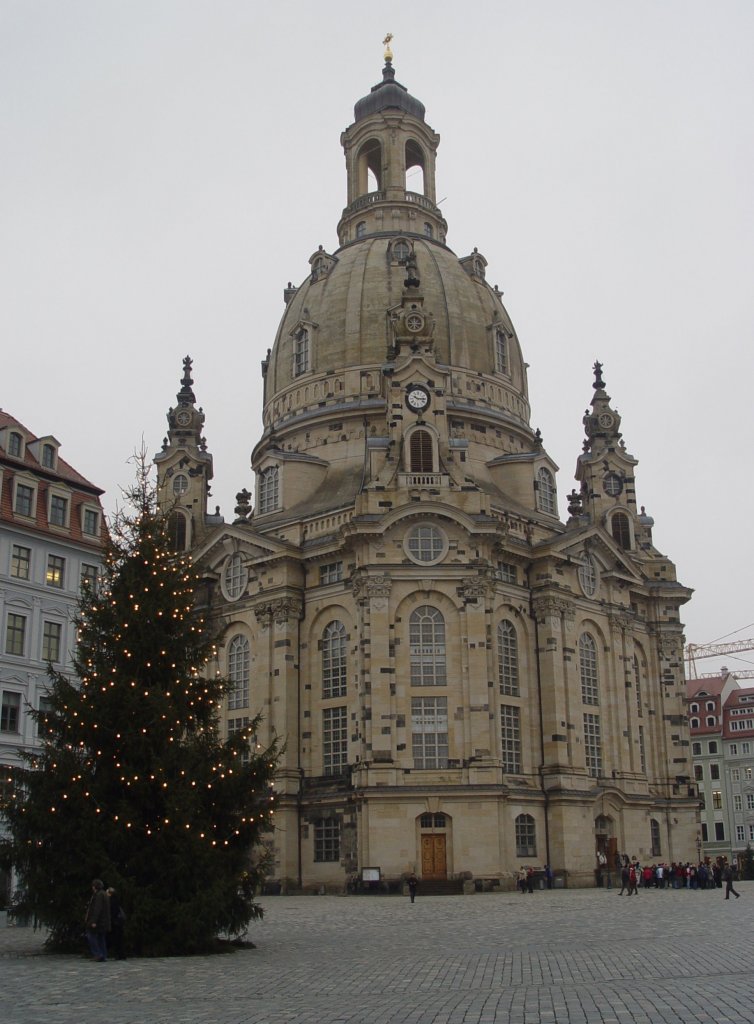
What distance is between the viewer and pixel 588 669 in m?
67.9

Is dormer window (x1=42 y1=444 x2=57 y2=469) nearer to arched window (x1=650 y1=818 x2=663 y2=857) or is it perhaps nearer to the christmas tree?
the christmas tree

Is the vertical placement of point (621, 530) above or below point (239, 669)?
above

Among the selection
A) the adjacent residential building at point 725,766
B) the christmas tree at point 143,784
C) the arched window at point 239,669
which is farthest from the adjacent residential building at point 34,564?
the adjacent residential building at point 725,766

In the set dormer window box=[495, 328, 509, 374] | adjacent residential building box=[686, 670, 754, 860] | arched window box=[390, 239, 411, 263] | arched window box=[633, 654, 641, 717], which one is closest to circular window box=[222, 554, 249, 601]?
dormer window box=[495, 328, 509, 374]

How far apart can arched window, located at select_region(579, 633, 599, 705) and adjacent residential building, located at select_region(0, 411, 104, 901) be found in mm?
30266

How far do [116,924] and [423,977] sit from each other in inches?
293

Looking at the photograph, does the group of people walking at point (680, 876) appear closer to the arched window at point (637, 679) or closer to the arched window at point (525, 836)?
the arched window at point (525, 836)

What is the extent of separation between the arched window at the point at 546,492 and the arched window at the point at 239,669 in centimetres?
2124

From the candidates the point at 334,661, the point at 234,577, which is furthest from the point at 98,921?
the point at 234,577

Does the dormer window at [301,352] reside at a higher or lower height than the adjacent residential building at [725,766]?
higher

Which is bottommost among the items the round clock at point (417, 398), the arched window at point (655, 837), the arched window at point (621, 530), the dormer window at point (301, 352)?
the arched window at point (655, 837)

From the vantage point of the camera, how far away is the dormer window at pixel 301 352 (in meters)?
76.9

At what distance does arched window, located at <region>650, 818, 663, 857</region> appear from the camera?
69.6 meters

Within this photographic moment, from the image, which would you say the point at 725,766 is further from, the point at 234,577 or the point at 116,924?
the point at 116,924
